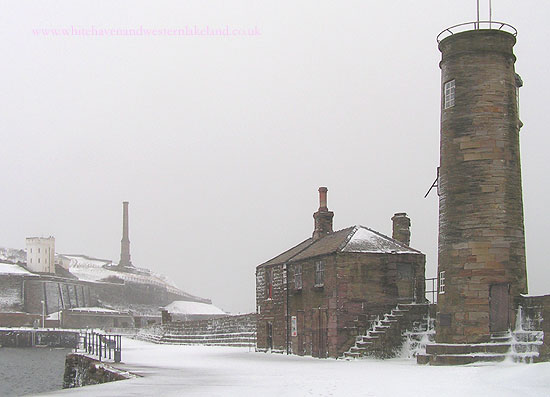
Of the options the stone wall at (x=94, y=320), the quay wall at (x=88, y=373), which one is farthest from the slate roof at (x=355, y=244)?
the stone wall at (x=94, y=320)

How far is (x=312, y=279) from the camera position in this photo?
35188 millimetres

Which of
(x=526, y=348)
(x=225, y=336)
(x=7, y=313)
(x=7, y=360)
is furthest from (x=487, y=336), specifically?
(x=7, y=313)

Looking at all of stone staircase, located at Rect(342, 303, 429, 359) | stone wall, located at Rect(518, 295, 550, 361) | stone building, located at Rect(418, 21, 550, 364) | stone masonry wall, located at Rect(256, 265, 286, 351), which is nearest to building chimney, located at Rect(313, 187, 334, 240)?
stone masonry wall, located at Rect(256, 265, 286, 351)

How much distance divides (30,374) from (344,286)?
2881 cm

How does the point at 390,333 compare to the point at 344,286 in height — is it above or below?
below

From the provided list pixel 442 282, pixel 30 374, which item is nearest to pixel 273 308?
pixel 442 282

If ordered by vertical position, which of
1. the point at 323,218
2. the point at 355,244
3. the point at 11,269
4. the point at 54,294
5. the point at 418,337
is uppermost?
the point at 11,269

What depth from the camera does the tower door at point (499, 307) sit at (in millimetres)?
25609

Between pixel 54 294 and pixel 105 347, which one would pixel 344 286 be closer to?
pixel 105 347

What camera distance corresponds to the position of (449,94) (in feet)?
89.4

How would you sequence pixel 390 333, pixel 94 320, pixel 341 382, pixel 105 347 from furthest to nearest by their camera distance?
pixel 94 320 → pixel 390 333 → pixel 105 347 → pixel 341 382

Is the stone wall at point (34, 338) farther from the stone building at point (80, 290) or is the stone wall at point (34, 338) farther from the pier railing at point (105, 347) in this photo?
the pier railing at point (105, 347)

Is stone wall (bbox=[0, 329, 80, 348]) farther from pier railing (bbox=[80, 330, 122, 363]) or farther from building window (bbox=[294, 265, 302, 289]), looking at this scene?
building window (bbox=[294, 265, 302, 289])

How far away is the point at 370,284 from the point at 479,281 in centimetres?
781
